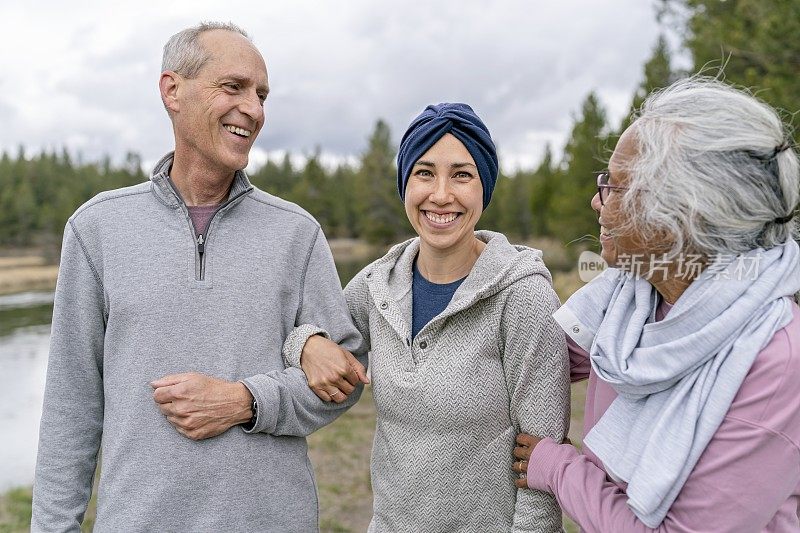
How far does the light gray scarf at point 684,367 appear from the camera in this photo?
4.63ft

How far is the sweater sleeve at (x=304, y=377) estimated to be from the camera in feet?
6.36

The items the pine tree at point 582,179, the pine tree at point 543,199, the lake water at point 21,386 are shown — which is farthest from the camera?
the pine tree at point 543,199

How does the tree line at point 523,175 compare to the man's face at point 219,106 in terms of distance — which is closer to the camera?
the man's face at point 219,106

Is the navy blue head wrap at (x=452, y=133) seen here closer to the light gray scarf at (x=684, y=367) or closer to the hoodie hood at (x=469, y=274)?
the hoodie hood at (x=469, y=274)

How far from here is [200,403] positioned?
6.08 ft

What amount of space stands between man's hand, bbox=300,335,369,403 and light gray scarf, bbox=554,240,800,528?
2.55 ft

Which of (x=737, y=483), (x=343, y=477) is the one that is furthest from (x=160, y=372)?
(x=343, y=477)

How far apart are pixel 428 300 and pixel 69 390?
44.5 inches

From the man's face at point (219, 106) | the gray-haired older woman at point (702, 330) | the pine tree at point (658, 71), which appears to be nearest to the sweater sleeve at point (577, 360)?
the gray-haired older woman at point (702, 330)

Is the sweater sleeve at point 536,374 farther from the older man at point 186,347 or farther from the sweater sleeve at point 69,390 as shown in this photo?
the sweater sleeve at point 69,390

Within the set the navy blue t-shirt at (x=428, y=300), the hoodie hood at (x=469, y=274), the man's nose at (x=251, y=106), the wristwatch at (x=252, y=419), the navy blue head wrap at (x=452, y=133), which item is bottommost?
the wristwatch at (x=252, y=419)

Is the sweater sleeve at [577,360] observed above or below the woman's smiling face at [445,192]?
below

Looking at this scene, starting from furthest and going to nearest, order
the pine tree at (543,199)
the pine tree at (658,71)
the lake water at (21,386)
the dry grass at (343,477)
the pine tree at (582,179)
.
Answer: the pine tree at (543,199)
the pine tree at (582,179)
the pine tree at (658,71)
the lake water at (21,386)
the dry grass at (343,477)

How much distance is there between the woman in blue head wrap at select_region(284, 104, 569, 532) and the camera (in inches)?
75.9
